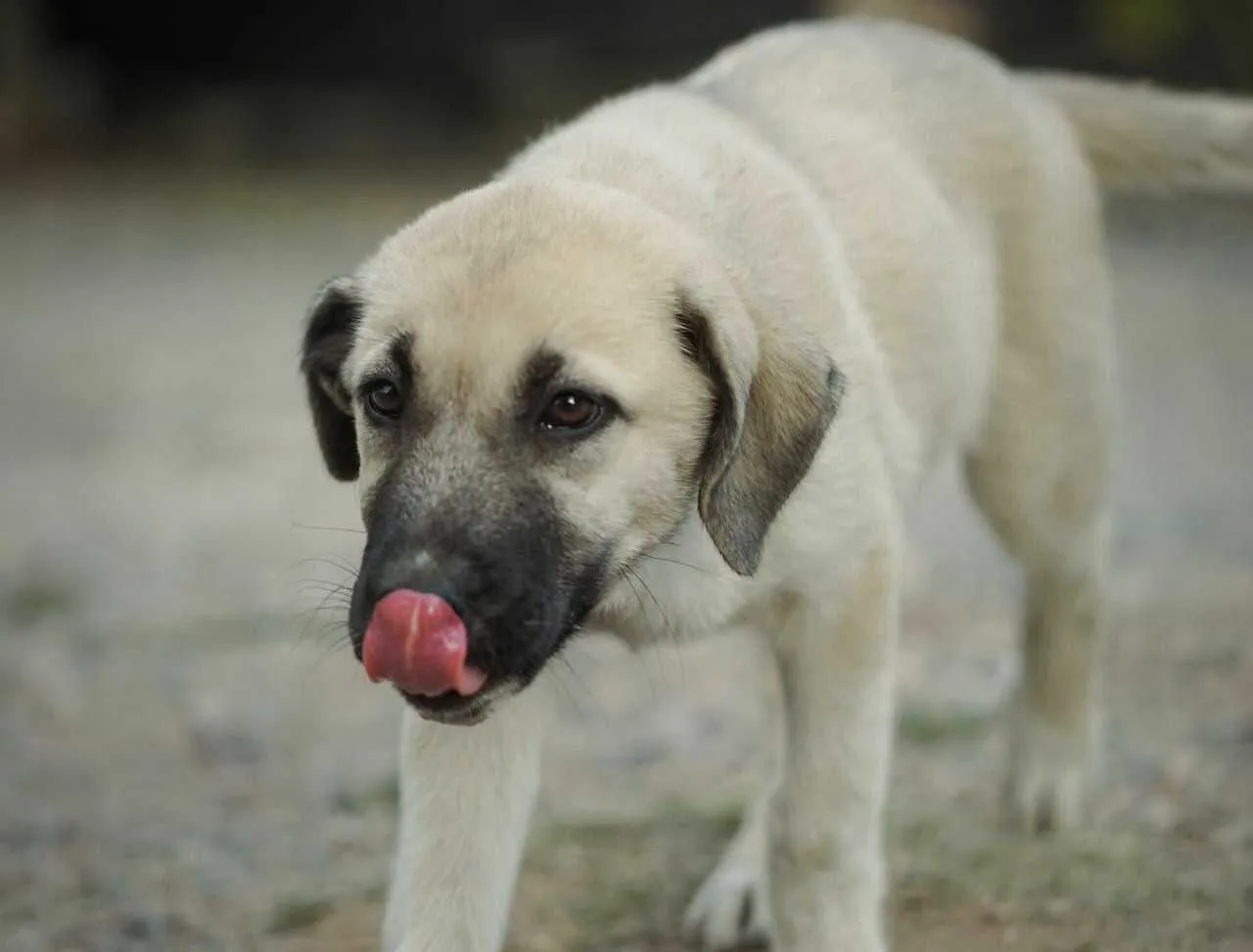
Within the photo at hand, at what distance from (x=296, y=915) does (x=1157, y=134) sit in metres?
2.95

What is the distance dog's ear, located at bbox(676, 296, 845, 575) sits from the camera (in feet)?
10.8

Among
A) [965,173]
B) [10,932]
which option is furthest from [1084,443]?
[10,932]

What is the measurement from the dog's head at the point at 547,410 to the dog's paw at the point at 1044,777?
74.3 inches

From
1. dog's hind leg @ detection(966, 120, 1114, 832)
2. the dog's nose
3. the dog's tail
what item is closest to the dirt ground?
dog's hind leg @ detection(966, 120, 1114, 832)

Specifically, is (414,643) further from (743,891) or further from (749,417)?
(743,891)

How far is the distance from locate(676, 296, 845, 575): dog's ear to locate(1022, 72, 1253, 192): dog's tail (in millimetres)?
2111

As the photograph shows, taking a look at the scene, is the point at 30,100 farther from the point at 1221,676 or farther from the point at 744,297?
the point at 744,297

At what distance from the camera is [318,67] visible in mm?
18594

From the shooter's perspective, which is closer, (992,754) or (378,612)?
(378,612)

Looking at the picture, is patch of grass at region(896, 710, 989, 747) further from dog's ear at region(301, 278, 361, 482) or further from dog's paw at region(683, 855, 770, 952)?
dog's ear at region(301, 278, 361, 482)

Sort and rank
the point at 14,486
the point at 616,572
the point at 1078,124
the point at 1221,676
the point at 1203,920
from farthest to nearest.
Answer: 1. the point at 14,486
2. the point at 1221,676
3. the point at 1078,124
4. the point at 1203,920
5. the point at 616,572

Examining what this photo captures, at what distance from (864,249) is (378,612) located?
66.7 inches

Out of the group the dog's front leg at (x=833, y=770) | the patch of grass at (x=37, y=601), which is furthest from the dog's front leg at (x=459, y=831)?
the patch of grass at (x=37, y=601)

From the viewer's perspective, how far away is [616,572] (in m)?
3.28
